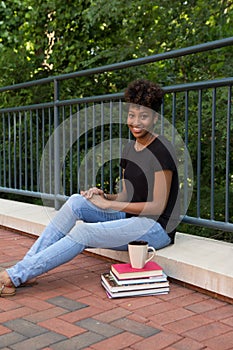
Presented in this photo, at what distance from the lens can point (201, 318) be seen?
252 cm

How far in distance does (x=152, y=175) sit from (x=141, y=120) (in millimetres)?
331

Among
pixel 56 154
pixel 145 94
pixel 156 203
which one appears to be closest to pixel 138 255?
pixel 156 203

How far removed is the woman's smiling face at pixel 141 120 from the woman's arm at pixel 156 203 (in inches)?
11.1

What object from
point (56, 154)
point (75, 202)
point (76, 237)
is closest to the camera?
point (76, 237)

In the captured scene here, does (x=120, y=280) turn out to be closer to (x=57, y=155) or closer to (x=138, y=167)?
(x=138, y=167)

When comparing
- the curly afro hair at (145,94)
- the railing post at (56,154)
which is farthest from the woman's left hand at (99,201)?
the railing post at (56,154)

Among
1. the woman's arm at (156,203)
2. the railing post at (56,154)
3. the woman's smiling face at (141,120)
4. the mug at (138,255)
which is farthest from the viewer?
the railing post at (56,154)

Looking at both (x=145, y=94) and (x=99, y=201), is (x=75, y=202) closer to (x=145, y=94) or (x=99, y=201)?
(x=99, y=201)

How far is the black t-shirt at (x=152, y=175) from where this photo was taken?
301 cm

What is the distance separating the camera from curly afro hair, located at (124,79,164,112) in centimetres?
312

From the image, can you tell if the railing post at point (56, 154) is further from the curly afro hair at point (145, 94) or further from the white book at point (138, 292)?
the white book at point (138, 292)

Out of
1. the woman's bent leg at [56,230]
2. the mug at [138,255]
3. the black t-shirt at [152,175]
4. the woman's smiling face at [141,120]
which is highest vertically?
the woman's smiling face at [141,120]

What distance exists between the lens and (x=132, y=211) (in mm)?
3033

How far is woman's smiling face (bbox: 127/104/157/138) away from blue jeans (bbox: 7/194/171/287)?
509mm
